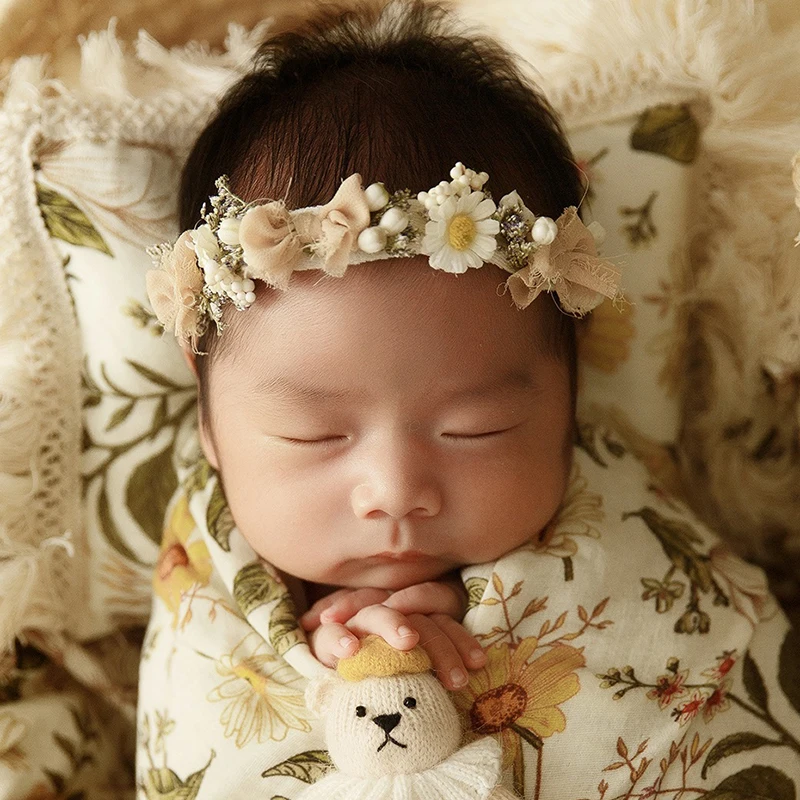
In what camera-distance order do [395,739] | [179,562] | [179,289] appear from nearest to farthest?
1. [395,739]
2. [179,289]
3. [179,562]

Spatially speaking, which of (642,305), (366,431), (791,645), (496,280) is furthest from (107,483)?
(791,645)

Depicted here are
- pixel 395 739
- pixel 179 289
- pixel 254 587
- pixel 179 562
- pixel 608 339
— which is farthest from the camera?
pixel 608 339

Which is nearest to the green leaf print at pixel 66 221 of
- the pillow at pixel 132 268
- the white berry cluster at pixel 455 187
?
the pillow at pixel 132 268

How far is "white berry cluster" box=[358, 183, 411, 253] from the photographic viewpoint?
2.91ft

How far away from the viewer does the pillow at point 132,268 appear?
1.16 m

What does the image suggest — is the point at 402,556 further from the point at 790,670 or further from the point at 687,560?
the point at 790,670

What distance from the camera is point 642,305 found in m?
1.28

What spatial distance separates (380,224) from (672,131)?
54 centimetres

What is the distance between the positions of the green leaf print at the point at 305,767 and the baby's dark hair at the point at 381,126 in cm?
39

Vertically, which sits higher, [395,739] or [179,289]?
[179,289]

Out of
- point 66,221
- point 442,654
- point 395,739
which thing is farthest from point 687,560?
point 66,221

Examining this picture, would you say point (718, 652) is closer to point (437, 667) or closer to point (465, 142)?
point (437, 667)

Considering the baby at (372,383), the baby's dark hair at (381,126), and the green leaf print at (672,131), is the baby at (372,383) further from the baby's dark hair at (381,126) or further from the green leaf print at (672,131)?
the green leaf print at (672,131)

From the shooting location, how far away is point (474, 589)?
103cm
